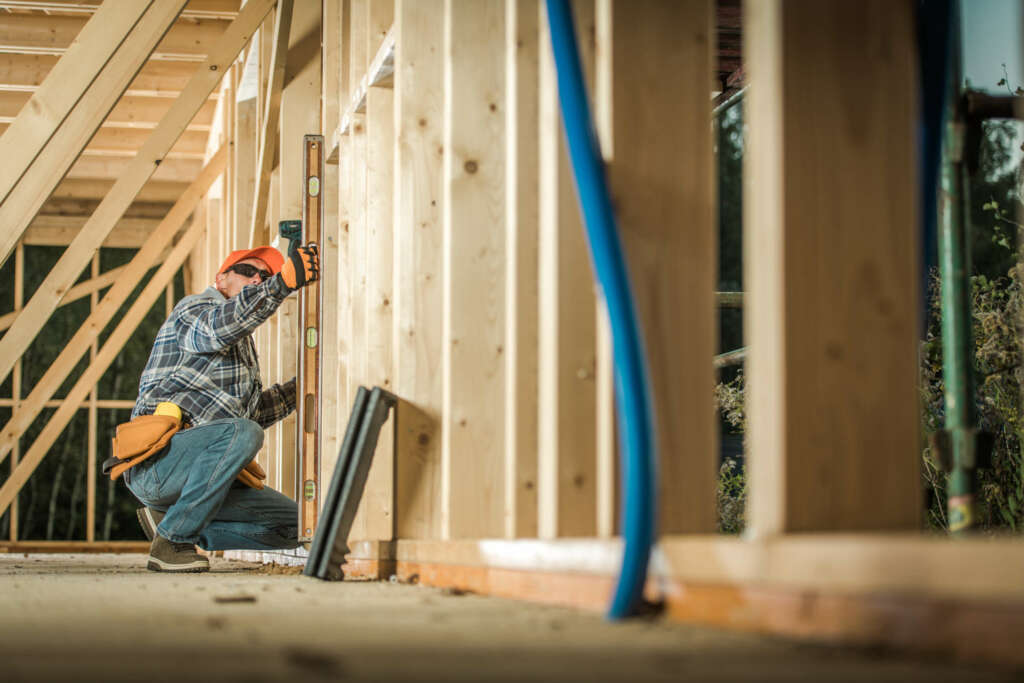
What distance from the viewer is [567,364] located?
226 cm

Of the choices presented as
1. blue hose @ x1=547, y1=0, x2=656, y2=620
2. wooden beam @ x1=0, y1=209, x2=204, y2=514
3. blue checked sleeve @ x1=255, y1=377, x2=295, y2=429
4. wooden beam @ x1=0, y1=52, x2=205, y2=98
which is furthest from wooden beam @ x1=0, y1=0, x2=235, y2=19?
blue hose @ x1=547, y1=0, x2=656, y2=620

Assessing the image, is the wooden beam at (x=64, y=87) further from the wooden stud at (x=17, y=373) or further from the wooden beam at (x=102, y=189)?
the wooden stud at (x=17, y=373)

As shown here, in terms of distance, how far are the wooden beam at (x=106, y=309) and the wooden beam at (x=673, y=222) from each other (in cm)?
673

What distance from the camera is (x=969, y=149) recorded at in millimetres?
2912

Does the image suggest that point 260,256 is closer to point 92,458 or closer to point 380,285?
point 380,285

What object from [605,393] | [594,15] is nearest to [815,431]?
[605,393]

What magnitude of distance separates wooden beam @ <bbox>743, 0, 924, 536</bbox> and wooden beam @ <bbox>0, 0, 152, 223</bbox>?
269 cm

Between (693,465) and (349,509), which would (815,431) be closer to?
(693,465)

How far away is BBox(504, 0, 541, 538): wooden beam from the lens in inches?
103

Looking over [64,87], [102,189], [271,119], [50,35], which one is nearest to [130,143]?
[102,189]

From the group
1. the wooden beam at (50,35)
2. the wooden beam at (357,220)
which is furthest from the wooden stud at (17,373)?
the wooden beam at (357,220)

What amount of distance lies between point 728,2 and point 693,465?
7.44 ft

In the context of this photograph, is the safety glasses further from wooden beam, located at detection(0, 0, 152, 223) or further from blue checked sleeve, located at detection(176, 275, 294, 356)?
wooden beam, located at detection(0, 0, 152, 223)

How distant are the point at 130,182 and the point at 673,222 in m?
5.58
